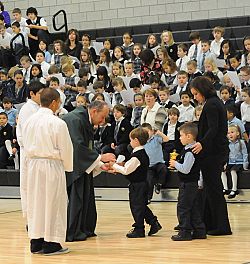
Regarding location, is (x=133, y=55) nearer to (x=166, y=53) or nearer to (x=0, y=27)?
(x=166, y=53)

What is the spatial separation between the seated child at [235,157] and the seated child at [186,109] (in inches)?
32.3

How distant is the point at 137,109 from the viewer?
13172 mm

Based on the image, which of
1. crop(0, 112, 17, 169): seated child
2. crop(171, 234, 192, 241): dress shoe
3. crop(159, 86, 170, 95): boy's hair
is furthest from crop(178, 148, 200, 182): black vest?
crop(0, 112, 17, 169): seated child

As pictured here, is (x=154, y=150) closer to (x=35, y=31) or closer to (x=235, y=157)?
(x=235, y=157)

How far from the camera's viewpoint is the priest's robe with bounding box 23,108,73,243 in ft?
26.1

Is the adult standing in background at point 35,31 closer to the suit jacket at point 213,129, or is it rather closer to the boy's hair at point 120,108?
the boy's hair at point 120,108

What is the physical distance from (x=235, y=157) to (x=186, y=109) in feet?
3.88

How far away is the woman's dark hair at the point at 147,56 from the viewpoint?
47.3 feet

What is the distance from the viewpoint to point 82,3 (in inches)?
797

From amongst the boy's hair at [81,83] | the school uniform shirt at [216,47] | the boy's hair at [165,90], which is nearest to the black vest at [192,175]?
the boy's hair at [165,90]

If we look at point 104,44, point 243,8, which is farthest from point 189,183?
point 243,8

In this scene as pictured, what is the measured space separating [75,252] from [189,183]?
1511mm

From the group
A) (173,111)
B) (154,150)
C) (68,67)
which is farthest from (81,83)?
(154,150)

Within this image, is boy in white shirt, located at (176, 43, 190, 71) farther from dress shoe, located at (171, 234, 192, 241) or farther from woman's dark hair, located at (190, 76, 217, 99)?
dress shoe, located at (171, 234, 192, 241)
